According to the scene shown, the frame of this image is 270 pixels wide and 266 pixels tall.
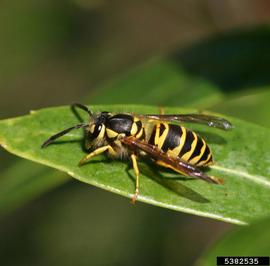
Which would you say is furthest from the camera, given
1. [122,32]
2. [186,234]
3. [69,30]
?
[122,32]

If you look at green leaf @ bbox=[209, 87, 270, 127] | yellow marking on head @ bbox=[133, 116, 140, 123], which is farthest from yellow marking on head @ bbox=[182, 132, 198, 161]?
green leaf @ bbox=[209, 87, 270, 127]

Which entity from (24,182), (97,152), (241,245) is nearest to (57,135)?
(97,152)

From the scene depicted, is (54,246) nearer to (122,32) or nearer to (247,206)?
(122,32)

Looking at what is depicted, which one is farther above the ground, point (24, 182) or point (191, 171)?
point (24, 182)

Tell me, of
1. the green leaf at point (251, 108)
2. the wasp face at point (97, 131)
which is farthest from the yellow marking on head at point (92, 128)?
the green leaf at point (251, 108)

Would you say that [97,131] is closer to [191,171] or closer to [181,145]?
[181,145]

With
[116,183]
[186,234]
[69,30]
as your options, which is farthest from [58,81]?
[116,183]
